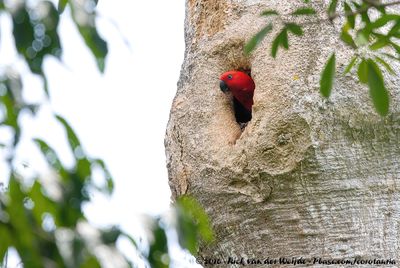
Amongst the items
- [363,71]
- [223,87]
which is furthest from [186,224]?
[223,87]

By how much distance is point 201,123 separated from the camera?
3504 mm

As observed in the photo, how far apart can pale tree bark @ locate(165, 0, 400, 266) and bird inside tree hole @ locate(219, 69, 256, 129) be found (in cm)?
16

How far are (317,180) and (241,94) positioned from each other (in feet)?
2.89

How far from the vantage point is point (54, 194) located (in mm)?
1239

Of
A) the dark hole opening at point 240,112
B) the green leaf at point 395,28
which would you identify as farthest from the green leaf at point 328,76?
the dark hole opening at point 240,112

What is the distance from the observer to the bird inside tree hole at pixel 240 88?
3.58 meters

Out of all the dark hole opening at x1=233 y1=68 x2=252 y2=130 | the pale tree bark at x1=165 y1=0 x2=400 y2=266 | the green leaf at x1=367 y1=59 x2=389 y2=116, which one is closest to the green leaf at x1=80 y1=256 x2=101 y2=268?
the green leaf at x1=367 y1=59 x2=389 y2=116

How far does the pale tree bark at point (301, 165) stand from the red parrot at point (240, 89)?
0.16 meters

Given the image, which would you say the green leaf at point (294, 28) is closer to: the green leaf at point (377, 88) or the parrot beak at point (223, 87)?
the green leaf at point (377, 88)

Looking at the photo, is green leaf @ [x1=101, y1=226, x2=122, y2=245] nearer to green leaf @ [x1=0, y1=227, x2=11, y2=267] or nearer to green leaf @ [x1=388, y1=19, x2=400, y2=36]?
green leaf @ [x1=0, y1=227, x2=11, y2=267]

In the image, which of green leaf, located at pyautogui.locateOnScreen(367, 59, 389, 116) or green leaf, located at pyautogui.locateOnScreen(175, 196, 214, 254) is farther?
green leaf, located at pyautogui.locateOnScreen(367, 59, 389, 116)

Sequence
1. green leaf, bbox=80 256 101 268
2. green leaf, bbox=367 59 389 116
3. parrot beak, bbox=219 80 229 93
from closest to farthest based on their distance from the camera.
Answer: green leaf, bbox=80 256 101 268, green leaf, bbox=367 59 389 116, parrot beak, bbox=219 80 229 93

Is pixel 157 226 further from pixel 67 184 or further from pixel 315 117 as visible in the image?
pixel 315 117

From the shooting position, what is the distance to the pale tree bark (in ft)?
9.98
